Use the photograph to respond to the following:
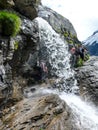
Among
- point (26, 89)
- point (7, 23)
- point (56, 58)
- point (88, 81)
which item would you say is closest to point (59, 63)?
point (56, 58)

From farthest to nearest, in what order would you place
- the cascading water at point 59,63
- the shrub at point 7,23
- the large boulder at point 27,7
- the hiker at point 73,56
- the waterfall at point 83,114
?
the hiker at point 73,56 < the cascading water at point 59,63 < the large boulder at point 27,7 < the shrub at point 7,23 < the waterfall at point 83,114

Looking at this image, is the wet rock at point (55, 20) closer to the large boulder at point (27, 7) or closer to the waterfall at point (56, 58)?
the waterfall at point (56, 58)

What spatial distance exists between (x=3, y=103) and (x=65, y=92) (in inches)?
356

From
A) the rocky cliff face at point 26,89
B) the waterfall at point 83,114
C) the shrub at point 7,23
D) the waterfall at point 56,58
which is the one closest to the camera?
the rocky cliff face at point 26,89

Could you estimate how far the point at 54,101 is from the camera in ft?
65.8

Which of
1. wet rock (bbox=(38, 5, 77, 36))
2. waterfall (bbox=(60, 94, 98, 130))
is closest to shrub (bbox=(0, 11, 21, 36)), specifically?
waterfall (bbox=(60, 94, 98, 130))

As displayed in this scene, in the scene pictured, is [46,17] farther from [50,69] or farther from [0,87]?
[0,87]

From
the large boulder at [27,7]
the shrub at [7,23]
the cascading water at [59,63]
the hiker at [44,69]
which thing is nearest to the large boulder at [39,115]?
the cascading water at [59,63]

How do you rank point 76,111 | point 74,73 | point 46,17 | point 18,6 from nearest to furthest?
1. point 76,111
2. point 18,6
3. point 74,73
4. point 46,17

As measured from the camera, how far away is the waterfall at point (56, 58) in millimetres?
28498

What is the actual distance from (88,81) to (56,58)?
365 centimetres

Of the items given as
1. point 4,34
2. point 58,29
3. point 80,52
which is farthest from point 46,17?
point 4,34

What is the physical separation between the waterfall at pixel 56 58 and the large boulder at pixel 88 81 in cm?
89

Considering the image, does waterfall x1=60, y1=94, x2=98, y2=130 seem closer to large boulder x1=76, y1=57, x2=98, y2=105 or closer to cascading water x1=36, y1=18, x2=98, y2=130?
cascading water x1=36, y1=18, x2=98, y2=130
